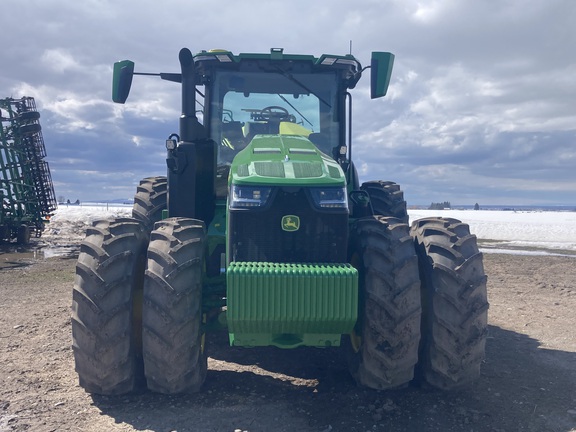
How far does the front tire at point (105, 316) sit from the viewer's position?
4.37m

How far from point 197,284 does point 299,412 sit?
1.32m

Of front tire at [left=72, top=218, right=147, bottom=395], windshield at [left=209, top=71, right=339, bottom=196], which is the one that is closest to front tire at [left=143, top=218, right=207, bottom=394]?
front tire at [left=72, top=218, right=147, bottom=395]

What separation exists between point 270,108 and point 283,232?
2255 millimetres

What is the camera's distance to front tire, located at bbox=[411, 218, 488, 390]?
4.52 meters

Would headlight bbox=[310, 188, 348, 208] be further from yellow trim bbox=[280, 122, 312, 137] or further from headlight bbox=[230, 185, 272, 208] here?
yellow trim bbox=[280, 122, 312, 137]

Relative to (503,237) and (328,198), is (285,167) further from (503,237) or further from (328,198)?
(503,237)

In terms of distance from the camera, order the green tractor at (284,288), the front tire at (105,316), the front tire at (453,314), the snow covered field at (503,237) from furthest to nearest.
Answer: the snow covered field at (503,237) < the front tire at (453,314) < the front tire at (105,316) < the green tractor at (284,288)

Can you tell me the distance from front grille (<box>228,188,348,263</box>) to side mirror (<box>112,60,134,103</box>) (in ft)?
6.80

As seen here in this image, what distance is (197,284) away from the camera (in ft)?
14.7

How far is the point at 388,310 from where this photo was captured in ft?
14.3

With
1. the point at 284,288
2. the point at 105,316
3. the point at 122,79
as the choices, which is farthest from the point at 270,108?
the point at 105,316

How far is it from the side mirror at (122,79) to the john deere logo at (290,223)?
238cm

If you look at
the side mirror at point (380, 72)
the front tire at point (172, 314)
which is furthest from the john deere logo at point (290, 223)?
the side mirror at point (380, 72)

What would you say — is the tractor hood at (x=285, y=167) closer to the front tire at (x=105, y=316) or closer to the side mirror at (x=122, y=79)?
the front tire at (x=105, y=316)
